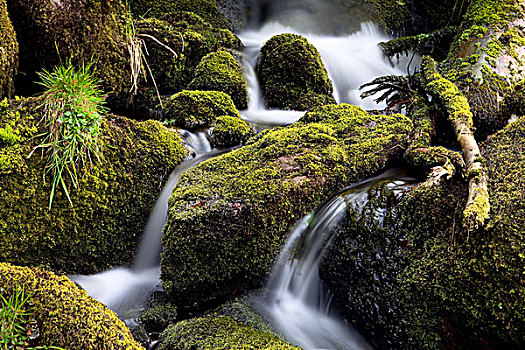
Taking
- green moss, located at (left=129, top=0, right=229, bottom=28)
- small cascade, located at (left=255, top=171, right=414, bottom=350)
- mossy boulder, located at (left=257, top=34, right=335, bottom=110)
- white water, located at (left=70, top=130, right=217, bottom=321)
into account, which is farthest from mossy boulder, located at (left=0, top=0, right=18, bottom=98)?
green moss, located at (left=129, top=0, right=229, bottom=28)

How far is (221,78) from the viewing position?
5.62m

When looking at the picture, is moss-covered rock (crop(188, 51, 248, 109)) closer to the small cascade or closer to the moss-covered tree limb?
the moss-covered tree limb

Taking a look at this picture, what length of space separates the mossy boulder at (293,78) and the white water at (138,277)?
2704 millimetres

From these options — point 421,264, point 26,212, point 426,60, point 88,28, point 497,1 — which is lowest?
point 26,212

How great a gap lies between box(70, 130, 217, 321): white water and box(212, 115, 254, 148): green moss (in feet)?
2.53

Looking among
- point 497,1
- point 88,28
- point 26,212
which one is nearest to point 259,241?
point 26,212

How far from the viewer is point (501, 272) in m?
2.43

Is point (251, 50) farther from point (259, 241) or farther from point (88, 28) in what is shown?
point (259, 241)

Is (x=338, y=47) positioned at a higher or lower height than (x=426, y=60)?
higher

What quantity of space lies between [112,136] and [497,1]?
6439 mm

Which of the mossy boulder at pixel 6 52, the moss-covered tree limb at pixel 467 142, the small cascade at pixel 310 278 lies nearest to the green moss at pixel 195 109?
the mossy boulder at pixel 6 52

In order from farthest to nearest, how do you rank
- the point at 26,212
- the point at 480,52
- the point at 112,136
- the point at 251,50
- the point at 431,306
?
the point at 251,50
the point at 480,52
the point at 112,136
the point at 26,212
the point at 431,306

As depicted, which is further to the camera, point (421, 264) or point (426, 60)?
point (426, 60)

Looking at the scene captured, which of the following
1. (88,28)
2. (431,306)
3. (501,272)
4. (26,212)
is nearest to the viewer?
(501,272)
